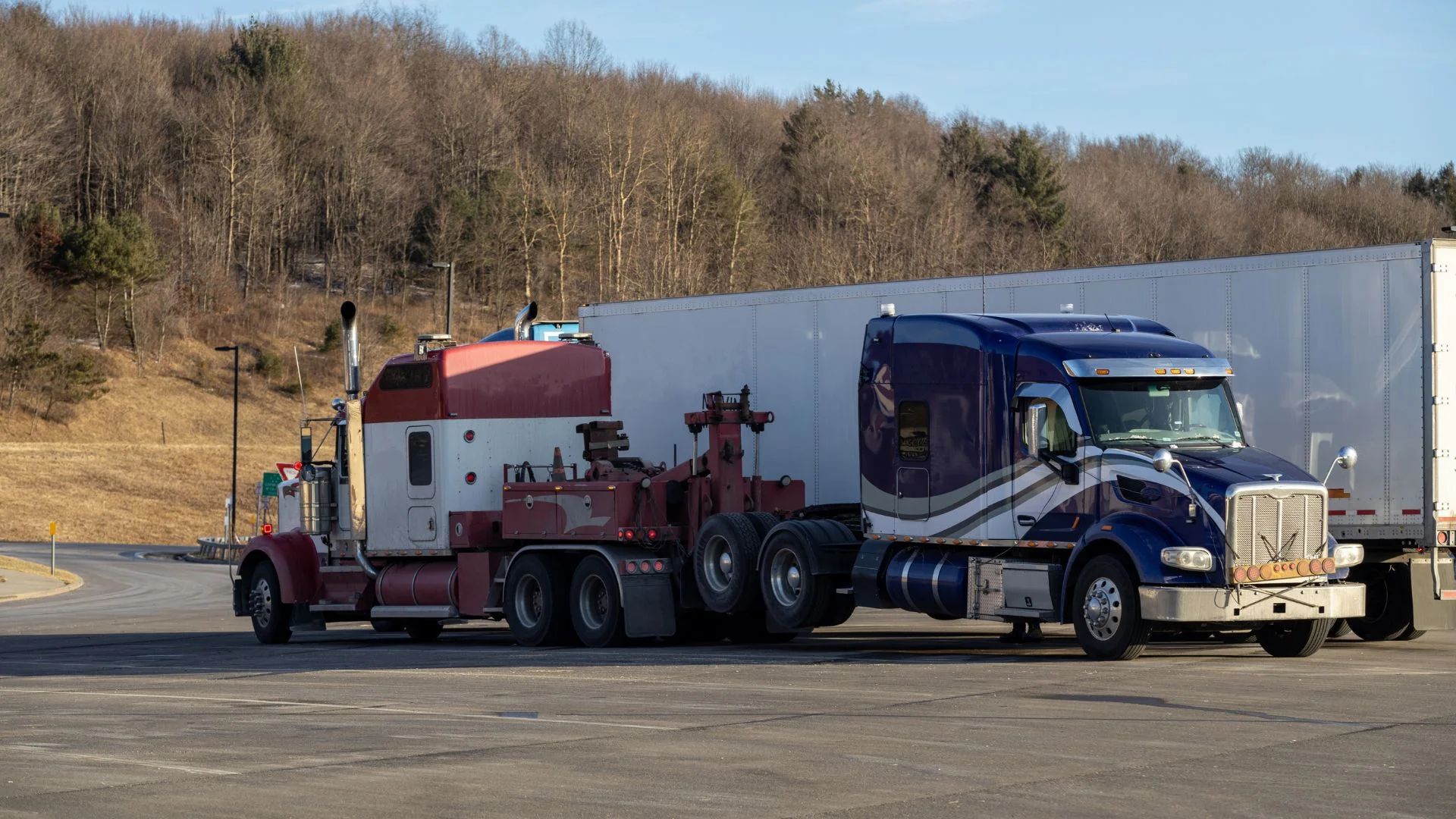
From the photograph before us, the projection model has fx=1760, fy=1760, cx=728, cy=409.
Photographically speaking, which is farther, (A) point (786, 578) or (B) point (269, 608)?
(B) point (269, 608)

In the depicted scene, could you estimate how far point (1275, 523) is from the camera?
16016 millimetres

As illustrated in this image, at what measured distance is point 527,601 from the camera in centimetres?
2102

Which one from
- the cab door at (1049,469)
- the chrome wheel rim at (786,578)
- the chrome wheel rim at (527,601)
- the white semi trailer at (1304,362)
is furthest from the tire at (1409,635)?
the chrome wheel rim at (527,601)

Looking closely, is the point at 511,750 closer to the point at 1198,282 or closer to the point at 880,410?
the point at 880,410

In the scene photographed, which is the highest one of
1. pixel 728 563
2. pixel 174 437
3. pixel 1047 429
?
pixel 174 437

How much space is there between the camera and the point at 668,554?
20.4m

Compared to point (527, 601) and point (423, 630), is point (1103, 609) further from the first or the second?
point (423, 630)

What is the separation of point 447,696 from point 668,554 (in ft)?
18.8

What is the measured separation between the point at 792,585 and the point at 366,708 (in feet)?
19.7

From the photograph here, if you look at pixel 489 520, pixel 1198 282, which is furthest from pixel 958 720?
pixel 489 520

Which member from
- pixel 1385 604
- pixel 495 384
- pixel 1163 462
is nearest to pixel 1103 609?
pixel 1163 462

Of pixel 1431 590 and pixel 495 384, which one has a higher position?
pixel 495 384

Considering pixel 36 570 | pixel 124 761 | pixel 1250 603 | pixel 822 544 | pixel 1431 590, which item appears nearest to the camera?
pixel 124 761

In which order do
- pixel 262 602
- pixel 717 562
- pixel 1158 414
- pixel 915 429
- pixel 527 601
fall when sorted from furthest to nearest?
1. pixel 262 602
2. pixel 527 601
3. pixel 717 562
4. pixel 915 429
5. pixel 1158 414
